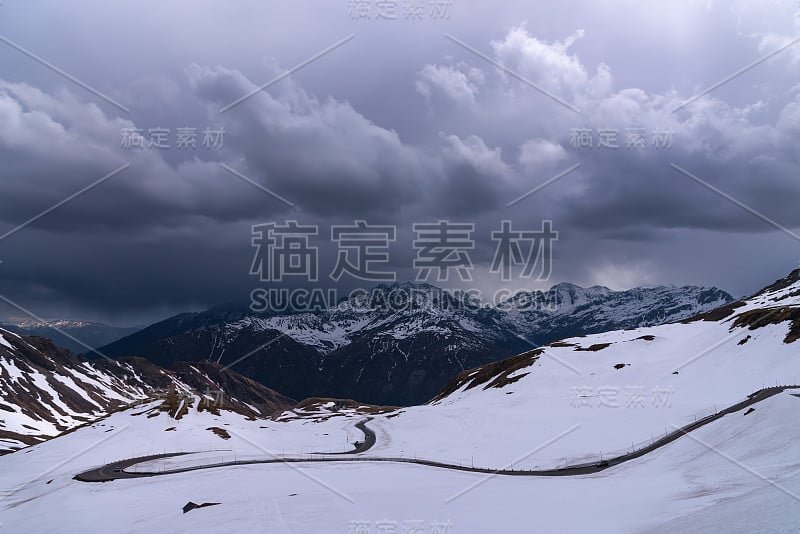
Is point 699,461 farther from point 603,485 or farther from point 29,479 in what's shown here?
point 29,479

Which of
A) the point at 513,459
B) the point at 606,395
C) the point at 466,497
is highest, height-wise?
the point at 606,395

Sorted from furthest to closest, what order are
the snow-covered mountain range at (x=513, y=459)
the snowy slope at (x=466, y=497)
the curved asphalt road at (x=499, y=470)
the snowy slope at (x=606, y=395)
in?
the snowy slope at (x=606, y=395) < the curved asphalt road at (x=499, y=470) < the snow-covered mountain range at (x=513, y=459) < the snowy slope at (x=466, y=497)

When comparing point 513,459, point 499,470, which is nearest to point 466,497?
point 499,470

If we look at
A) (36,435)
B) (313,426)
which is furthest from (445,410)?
(36,435)

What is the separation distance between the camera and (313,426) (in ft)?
401

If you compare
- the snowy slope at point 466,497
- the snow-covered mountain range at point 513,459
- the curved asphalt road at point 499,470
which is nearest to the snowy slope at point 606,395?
the snow-covered mountain range at point 513,459

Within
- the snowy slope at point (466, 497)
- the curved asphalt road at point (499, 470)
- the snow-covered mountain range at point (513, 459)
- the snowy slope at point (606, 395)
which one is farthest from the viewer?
the snowy slope at point (606, 395)

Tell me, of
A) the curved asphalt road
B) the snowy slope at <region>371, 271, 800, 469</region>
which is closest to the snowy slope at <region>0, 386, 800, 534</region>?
the curved asphalt road

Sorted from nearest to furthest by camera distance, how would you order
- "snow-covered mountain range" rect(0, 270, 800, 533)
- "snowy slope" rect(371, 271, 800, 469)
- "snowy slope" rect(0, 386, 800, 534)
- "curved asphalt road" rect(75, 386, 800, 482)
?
"snowy slope" rect(0, 386, 800, 534) → "snow-covered mountain range" rect(0, 270, 800, 533) → "curved asphalt road" rect(75, 386, 800, 482) → "snowy slope" rect(371, 271, 800, 469)

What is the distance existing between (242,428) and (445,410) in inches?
1824

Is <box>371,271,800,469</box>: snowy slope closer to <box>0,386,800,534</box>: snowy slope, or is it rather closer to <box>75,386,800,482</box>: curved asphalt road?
<box>75,386,800,482</box>: curved asphalt road

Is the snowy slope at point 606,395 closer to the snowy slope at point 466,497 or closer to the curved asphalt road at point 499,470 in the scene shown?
the curved asphalt road at point 499,470

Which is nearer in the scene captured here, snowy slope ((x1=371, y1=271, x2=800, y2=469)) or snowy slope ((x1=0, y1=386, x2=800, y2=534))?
snowy slope ((x1=0, y1=386, x2=800, y2=534))

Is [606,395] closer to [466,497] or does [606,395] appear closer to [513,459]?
[513,459]
